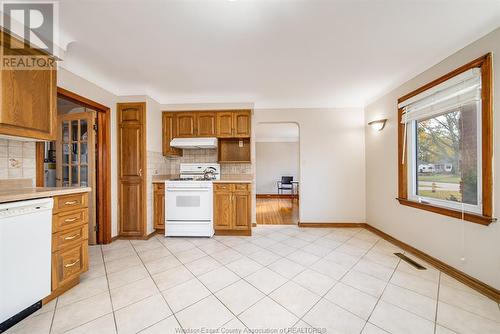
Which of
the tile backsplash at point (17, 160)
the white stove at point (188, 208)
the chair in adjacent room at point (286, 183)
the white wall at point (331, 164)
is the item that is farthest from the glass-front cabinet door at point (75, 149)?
the chair in adjacent room at point (286, 183)

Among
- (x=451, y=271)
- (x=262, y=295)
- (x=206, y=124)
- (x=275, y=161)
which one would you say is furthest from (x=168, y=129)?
(x=275, y=161)

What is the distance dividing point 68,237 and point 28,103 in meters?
1.18

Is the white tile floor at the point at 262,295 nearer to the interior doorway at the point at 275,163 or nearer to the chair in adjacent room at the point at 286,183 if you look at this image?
the chair in adjacent room at the point at 286,183

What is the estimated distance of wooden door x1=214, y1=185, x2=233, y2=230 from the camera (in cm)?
A: 318

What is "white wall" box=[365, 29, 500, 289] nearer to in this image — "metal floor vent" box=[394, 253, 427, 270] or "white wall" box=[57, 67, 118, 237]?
"metal floor vent" box=[394, 253, 427, 270]

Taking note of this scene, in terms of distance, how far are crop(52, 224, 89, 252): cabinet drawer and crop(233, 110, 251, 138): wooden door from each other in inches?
96.0

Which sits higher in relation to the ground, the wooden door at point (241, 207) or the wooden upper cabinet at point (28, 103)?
the wooden upper cabinet at point (28, 103)

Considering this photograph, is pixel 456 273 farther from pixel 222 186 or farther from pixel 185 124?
pixel 185 124

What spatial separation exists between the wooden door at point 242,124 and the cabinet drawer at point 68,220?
237cm

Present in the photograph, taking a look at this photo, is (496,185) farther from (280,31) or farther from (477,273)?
(280,31)

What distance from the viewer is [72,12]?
1.51m

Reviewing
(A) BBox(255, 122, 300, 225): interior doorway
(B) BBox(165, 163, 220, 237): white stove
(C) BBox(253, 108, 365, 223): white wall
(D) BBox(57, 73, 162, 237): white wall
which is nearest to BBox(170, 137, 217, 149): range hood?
(D) BBox(57, 73, 162, 237): white wall

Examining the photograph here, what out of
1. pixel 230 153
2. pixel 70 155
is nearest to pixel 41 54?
pixel 70 155

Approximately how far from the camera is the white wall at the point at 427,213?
1.62m
